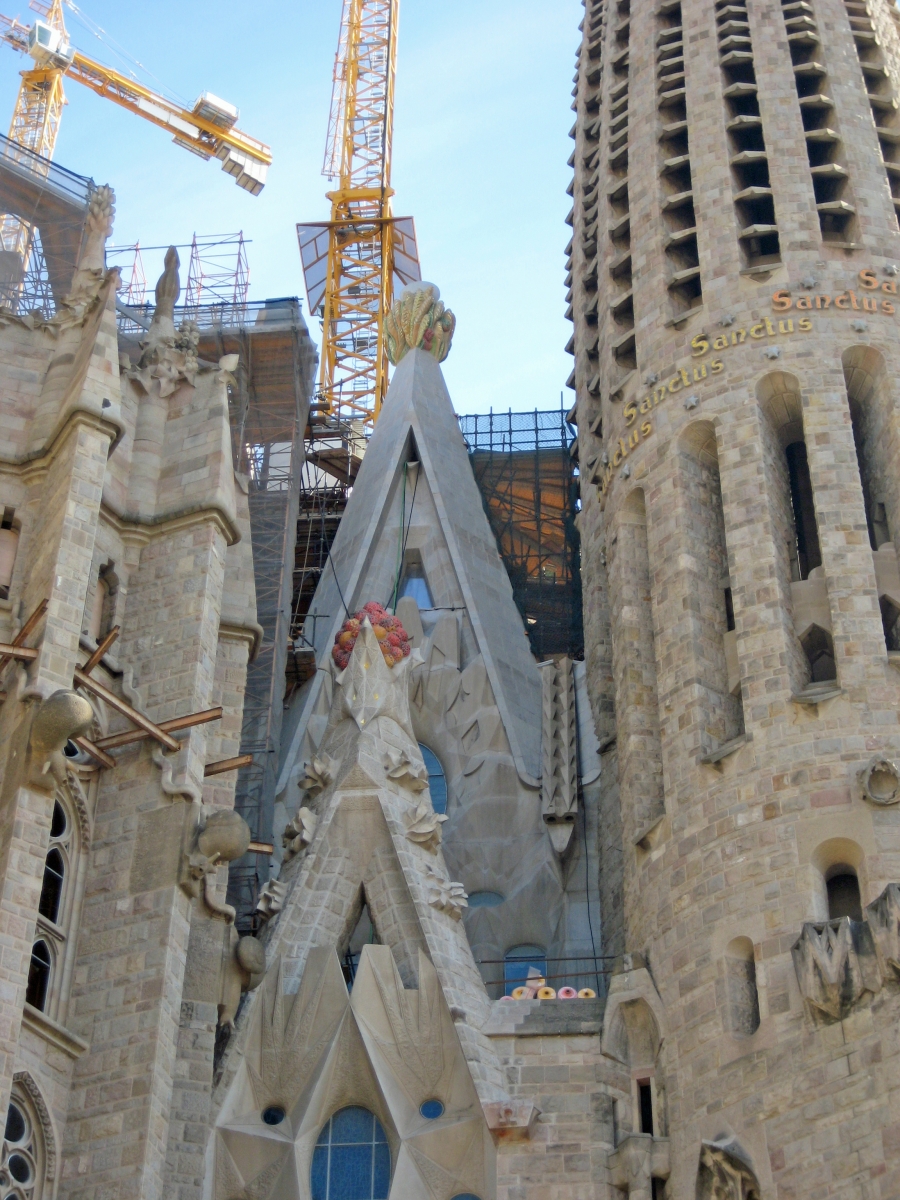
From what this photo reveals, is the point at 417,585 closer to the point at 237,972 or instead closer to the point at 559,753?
the point at 559,753

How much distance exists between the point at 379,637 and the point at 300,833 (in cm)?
335

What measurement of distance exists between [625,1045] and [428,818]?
3919mm

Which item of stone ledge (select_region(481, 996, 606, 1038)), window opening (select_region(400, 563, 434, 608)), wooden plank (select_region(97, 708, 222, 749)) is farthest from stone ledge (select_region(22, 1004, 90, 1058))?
window opening (select_region(400, 563, 434, 608))

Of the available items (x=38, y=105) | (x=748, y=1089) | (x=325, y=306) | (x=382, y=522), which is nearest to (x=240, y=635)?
(x=382, y=522)

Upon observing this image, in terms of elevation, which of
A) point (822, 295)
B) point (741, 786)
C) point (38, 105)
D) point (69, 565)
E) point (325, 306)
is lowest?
point (741, 786)

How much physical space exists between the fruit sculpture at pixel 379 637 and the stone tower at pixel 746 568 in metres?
2.76

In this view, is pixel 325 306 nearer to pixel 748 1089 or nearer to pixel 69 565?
pixel 69 565

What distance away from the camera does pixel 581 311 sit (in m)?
34.7

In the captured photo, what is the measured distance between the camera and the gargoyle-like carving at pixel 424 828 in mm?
27219

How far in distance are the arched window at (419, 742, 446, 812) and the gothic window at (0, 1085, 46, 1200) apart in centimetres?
1020

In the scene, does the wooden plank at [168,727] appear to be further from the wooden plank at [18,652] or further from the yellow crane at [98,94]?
the yellow crane at [98,94]

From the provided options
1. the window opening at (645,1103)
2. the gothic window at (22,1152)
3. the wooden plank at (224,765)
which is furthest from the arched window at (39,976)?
the window opening at (645,1103)

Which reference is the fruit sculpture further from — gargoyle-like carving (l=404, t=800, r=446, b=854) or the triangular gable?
gargoyle-like carving (l=404, t=800, r=446, b=854)

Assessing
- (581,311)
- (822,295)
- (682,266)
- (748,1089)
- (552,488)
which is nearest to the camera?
(748,1089)
